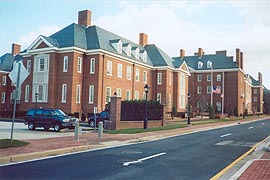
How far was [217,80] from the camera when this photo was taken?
74062 millimetres

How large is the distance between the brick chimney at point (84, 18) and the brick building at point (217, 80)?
109ft

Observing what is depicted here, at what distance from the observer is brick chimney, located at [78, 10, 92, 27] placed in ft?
145

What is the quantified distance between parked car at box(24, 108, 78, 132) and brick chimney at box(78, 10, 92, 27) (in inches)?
904

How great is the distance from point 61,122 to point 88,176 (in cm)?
1540

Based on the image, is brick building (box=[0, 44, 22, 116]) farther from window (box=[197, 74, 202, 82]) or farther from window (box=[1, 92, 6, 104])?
window (box=[197, 74, 202, 82])

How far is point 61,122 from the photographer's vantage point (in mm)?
23156

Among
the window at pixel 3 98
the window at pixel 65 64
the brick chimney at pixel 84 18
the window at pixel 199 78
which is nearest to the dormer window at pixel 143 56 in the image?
the brick chimney at pixel 84 18

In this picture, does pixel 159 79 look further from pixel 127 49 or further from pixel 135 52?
pixel 127 49

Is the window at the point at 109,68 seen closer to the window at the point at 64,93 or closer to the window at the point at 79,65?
the window at the point at 79,65

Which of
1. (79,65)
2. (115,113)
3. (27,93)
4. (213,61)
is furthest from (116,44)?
(213,61)

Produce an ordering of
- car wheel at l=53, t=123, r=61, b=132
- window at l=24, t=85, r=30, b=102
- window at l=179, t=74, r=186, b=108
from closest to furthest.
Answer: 1. car wheel at l=53, t=123, r=61, b=132
2. window at l=24, t=85, r=30, b=102
3. window at l=179, t=74, r=186, b=108

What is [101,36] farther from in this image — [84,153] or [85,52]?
[84,153]

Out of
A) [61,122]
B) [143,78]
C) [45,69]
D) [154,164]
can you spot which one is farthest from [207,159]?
[143,78]

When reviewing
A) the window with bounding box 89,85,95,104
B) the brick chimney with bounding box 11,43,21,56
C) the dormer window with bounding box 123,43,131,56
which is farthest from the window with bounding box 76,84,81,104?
the brick chimney with bounding box 11,43,21,56
